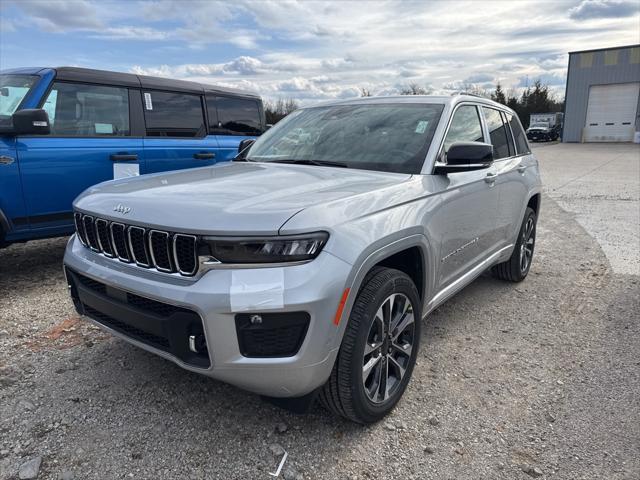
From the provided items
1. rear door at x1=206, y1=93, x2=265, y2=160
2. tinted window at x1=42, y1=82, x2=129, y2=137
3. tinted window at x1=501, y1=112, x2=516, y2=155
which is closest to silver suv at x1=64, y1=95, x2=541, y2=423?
tinted window at x1=501, y1=112, x2=516, y2=155

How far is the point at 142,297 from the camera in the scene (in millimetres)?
2330

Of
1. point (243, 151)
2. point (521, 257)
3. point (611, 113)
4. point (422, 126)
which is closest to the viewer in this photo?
point (422, 126)

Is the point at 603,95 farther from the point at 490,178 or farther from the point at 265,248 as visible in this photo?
the point at 265,248

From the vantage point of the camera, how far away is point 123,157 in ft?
16.9

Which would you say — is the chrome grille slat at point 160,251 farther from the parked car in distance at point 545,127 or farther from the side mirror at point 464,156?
the parked car in distance at point 545,127

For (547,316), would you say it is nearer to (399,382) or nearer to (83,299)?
(399,382)

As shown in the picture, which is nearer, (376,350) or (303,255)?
(303,255)

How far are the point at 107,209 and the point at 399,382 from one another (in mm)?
1825

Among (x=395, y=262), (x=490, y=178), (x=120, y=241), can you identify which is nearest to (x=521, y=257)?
(x=490, y=178)

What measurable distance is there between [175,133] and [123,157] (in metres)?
0.87

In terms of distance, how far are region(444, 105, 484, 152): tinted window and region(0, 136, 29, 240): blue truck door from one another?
3.68m

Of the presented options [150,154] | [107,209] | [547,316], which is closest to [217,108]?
[150,154]

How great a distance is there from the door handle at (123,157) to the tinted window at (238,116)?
141 cm

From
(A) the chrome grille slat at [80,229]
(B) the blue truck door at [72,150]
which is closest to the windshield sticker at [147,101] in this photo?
(B) the blue truck door at [72,150]
